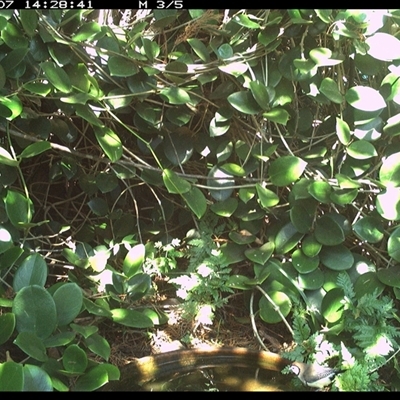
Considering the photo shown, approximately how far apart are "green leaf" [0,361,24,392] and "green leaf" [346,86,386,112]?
0.93 m

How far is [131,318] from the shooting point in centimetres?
113

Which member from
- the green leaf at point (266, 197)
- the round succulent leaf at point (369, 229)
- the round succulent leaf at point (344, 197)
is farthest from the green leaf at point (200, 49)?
the round succulent leaf at point (369, 229)

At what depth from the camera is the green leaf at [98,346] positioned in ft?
3.30

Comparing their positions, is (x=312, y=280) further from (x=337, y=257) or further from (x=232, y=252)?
(x=232, y=252)

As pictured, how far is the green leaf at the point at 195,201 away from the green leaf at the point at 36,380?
Answer: 0.52m

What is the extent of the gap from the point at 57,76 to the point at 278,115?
530 mm

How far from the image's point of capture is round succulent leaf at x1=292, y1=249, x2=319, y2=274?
125 cm

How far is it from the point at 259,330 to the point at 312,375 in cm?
30

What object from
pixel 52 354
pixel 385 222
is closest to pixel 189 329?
pixel 52 354

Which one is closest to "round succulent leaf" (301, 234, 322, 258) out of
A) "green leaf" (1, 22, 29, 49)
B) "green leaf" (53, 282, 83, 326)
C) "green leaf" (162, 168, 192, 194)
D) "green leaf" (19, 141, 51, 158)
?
"green leaf" (162, 168, 192, 194)

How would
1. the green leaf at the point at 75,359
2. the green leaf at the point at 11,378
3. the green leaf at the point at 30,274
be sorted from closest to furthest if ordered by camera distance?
1. the green leaf at the point at 11,378
2. the green leaf at the point at 75,359
3. the green leaf at the point at 30,274

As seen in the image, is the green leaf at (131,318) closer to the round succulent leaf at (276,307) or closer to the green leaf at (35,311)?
the green leaf at (35,311)
